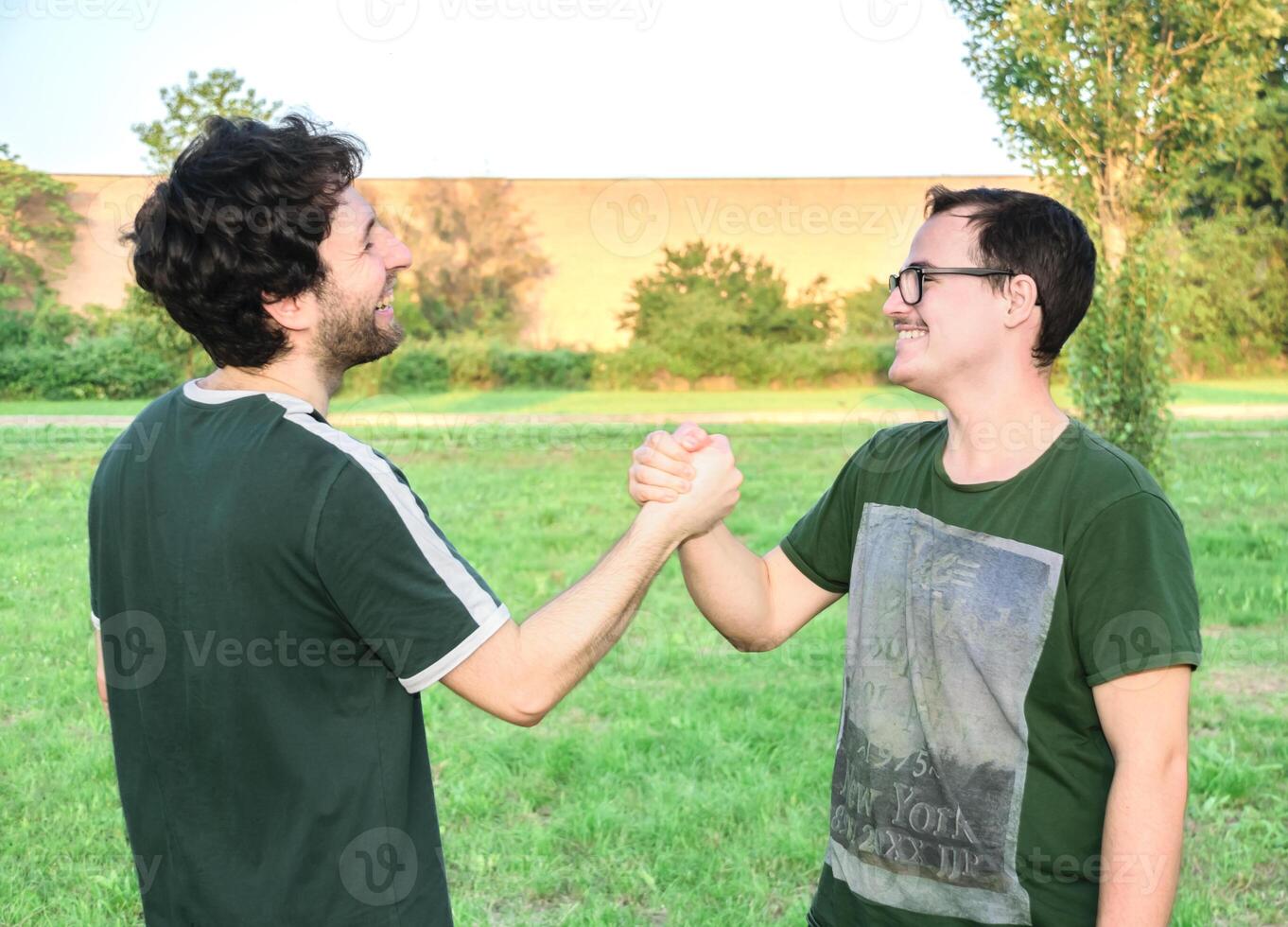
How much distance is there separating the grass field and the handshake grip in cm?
231

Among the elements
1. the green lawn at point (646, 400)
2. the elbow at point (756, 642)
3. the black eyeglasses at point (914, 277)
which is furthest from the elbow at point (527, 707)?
the green lawn at point (646, 400)

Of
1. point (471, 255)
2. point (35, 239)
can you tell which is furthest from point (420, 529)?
point (471, 255)

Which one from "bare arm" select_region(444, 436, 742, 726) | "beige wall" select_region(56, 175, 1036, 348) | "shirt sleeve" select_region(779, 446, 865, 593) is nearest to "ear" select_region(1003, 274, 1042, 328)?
"shirt sleeve" select_region(779, 446, 865, 593)

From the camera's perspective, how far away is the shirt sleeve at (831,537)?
2.75 metres

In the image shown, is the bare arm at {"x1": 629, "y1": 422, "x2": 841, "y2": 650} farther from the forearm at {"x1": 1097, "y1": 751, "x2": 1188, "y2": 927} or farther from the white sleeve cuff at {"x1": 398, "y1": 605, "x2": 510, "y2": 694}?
the forearm at {"x1": 1097, "y1": 751, "x2": 1188, "y2": 927}

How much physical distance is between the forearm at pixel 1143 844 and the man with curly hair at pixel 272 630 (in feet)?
3.18

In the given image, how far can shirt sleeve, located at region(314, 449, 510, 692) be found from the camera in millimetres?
1896

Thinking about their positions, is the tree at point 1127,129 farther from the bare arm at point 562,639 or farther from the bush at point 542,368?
the bush at point 542,368

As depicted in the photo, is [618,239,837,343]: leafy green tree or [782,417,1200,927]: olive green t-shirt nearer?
[782,417,1200,927]: olive green t-shirt

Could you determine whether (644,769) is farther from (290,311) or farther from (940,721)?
(290,311)

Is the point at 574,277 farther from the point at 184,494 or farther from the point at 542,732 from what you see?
the point at 184,494

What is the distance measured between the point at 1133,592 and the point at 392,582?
134 cm

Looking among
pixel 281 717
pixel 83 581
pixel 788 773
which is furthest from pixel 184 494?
pixel 83 581

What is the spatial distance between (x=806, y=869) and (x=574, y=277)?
30916mm
